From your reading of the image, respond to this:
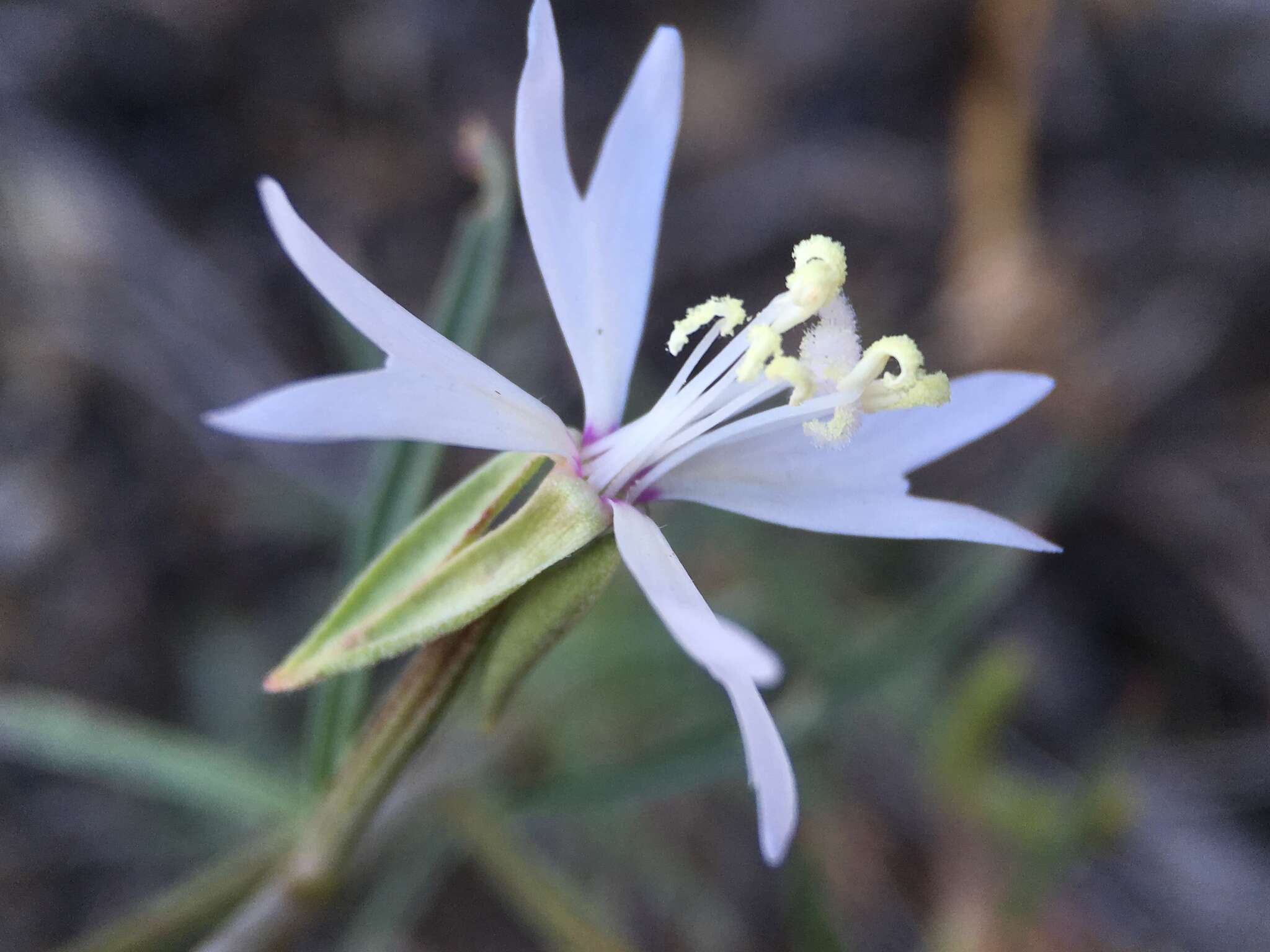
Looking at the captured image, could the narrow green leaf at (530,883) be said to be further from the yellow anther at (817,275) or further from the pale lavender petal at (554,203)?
the yellow anther at (817,275)

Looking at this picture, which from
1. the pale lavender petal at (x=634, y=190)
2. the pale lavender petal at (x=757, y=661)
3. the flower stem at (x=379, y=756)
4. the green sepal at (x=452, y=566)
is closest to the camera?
the pale lavender petal at (x=757, y=661)

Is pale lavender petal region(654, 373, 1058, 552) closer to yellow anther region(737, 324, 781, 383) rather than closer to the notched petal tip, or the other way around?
yellow anther region(737, 324, 781, 383)

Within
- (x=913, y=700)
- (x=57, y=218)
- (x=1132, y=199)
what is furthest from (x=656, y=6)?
(x=913, y=700)

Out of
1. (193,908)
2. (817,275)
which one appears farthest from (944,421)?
(193,908)

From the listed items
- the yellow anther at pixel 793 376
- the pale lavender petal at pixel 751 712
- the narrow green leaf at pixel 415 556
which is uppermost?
the narrow green leaf at pixel 415 556

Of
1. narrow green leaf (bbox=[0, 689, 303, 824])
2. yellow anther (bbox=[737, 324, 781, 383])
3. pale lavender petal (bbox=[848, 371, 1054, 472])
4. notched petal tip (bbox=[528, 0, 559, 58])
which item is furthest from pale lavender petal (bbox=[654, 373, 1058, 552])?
narrow green leaf (bbox=[0, 689, 303, 824])

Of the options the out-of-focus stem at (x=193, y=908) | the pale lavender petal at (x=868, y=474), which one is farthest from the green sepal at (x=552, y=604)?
the out-of-focus stem at (x=193, y=908)

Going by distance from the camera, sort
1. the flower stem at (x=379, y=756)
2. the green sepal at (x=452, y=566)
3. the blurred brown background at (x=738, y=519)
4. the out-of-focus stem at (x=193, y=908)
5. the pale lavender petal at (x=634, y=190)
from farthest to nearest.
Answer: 1. the blurred brown background at (x=738, y=519)
2. the out-of-focus stem at (x=193, y=908)
3. the pale lavender petal at (x=634, y=190)
4. the flower stem at (x=379, y=756)
5. the green sepal at (x=452, y=566)
